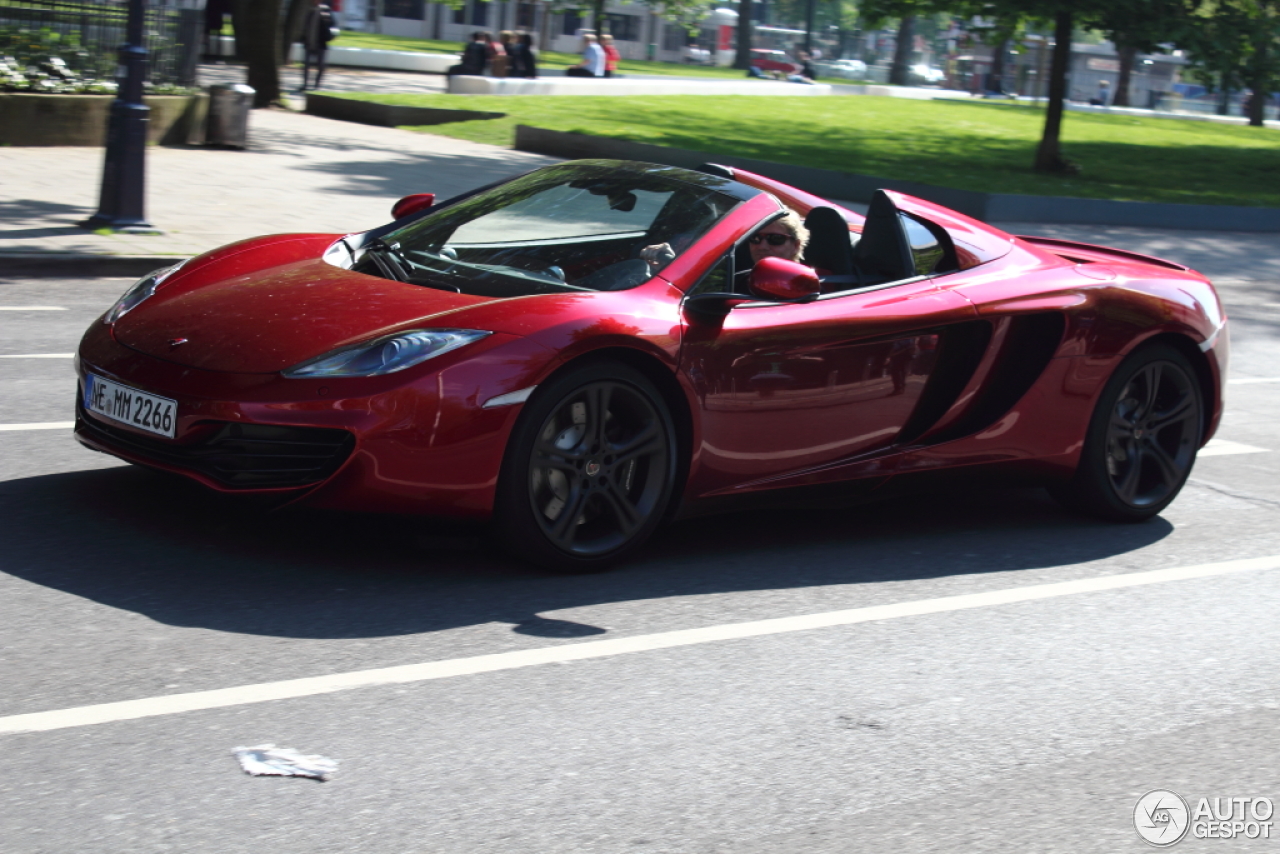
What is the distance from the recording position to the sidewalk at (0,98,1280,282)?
11648mm

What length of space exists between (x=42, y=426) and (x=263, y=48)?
19.6 meters

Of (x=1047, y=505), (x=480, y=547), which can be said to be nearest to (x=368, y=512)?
(x=480, y=547)

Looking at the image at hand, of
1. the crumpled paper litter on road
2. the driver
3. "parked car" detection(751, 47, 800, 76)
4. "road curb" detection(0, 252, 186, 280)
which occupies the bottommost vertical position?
the crumpled paper litter on road

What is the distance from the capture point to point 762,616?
4.80 meters

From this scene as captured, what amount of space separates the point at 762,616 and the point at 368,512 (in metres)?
1.26

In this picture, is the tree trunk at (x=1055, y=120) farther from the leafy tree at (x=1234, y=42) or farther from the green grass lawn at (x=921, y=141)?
the leafy tree at (x=1234, y=42)

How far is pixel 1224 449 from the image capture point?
8.16 m

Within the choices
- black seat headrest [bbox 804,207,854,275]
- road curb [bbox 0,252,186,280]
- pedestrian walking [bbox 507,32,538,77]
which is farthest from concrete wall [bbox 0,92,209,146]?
pedestrian walking [bbox 507,32,538,77]

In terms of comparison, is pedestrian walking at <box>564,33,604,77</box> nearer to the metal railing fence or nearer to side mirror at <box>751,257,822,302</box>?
the metal railing fence

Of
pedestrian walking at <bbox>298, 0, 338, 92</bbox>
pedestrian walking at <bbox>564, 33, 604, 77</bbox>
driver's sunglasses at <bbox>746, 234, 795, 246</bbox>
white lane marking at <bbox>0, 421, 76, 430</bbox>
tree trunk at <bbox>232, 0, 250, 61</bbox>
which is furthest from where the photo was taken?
pedestrian walking at <bbox>564, 33, 604, 77</bbox>

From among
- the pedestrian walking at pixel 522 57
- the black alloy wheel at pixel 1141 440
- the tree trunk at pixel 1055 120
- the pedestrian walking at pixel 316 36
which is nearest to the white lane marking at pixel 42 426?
the black alloy wheel at pixel 1141 440

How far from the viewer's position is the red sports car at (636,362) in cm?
453

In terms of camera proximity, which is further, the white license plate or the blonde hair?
the blonde hair

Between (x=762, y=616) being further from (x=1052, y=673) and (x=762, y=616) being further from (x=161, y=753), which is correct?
(x=161, y=753)
